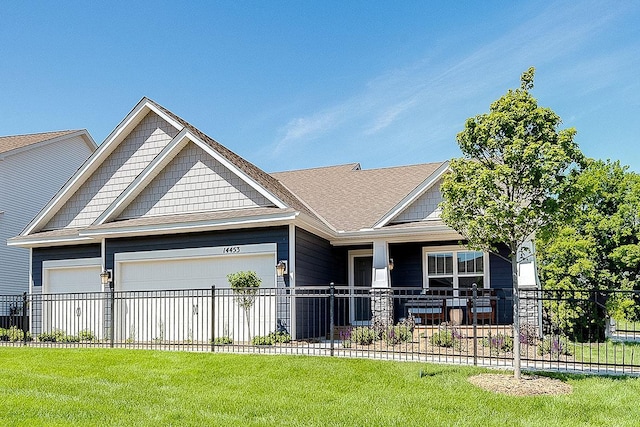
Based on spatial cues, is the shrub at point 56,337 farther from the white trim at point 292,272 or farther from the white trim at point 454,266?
the white trim at point 454,266

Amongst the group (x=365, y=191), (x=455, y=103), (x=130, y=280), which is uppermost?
(x=455, y=103)

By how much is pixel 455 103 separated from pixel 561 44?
3007 millimetres

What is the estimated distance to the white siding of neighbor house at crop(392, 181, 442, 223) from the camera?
53.2 feet

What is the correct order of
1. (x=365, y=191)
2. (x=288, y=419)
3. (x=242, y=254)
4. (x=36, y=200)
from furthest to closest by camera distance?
(x=36, y=200)
(x=365, y=191)
(x=242, y=254)
(x=288, y=419)

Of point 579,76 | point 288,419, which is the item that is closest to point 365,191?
point 579,76

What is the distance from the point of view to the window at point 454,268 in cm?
1637

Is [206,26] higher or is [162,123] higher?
[206,26]

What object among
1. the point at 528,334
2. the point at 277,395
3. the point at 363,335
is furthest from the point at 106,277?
the point at 528,334

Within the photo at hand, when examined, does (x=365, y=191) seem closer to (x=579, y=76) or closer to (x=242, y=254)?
(x=242, y=254)

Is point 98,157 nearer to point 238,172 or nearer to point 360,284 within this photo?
point 238,172

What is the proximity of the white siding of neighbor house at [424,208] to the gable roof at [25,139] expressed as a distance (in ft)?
51.2

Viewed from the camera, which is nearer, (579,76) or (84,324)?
(579,76)

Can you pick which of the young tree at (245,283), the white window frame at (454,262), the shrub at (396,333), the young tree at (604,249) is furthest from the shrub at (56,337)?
the young tree at (604,249)

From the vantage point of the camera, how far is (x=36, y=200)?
24.3 metres
